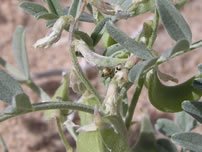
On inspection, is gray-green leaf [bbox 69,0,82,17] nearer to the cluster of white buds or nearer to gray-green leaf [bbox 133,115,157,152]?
the cluster of white buds

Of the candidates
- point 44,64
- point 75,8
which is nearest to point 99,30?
point 75,8

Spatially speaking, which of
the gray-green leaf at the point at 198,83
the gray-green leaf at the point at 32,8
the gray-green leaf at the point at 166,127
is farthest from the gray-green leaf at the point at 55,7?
the gray-green leaf at the point at 166,127

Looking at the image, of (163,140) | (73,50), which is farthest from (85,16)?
(163,140)

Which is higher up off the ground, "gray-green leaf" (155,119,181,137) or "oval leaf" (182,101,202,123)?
"oval leaf" (182,101,202,123)

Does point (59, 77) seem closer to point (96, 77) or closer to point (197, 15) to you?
point (96, 77)

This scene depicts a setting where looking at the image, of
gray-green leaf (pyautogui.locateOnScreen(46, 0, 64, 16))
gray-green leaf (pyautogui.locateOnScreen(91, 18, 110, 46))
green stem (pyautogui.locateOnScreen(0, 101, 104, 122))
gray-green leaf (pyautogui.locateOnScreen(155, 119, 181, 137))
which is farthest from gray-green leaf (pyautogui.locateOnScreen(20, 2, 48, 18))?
gray-green leaf (pyautogui.locateOnScreen(155, 119, 181, 137))
